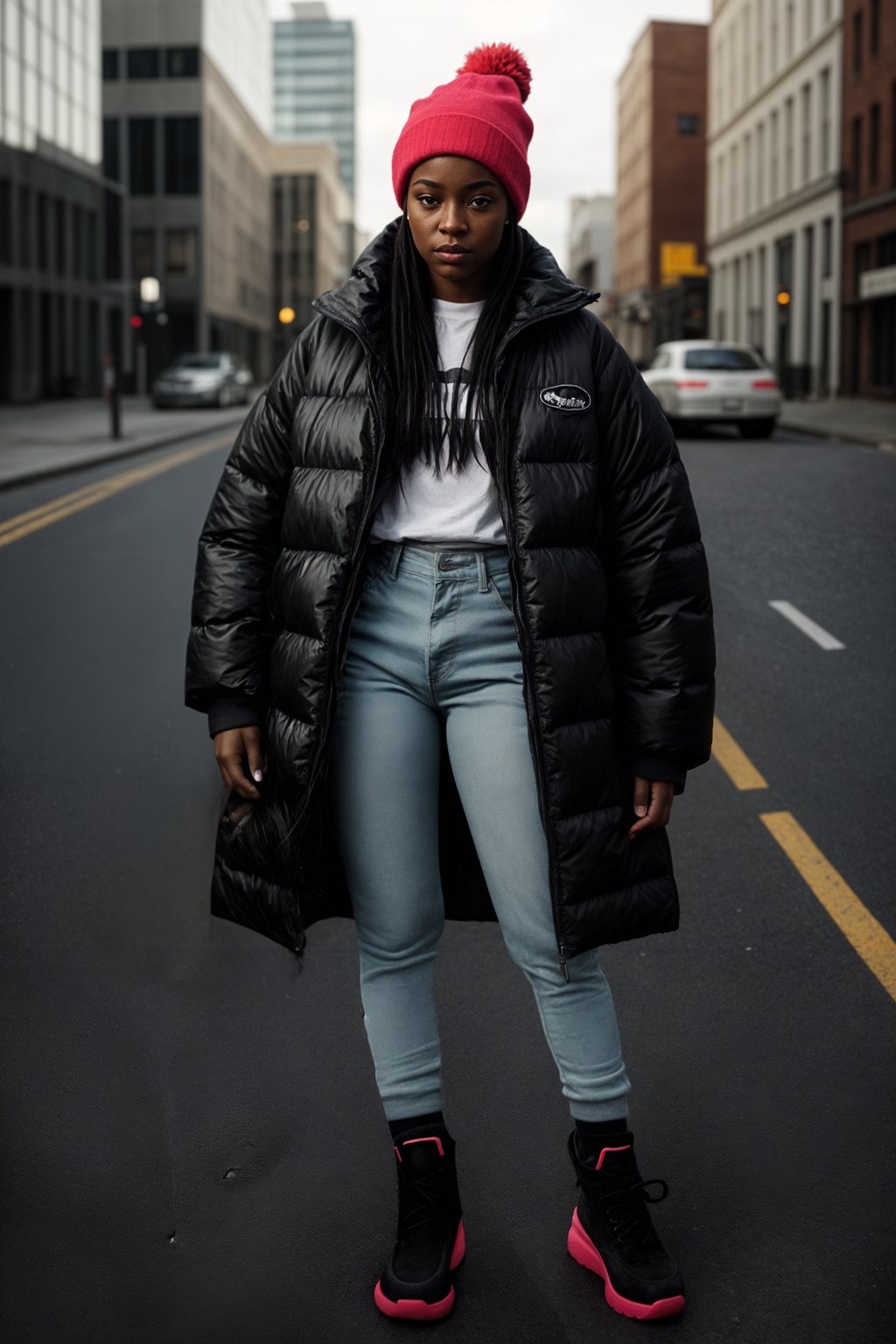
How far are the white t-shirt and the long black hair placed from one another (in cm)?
2

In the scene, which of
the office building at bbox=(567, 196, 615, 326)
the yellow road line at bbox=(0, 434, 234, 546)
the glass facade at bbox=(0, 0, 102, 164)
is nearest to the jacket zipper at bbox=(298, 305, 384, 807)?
the yellow road line at bbox=(0, 434, 234, 546)

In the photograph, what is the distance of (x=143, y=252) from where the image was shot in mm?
66000

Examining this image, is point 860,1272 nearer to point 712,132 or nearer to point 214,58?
point 712,132

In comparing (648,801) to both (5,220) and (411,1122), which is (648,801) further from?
(5,220)

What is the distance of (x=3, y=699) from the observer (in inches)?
229

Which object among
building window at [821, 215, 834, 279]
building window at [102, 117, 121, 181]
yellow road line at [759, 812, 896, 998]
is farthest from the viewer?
building window at [102, 117, 121, 181]

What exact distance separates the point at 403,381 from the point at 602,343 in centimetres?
35

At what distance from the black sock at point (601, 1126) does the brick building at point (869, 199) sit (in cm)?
3526

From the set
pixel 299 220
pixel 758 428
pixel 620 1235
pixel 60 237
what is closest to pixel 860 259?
pixel 758 428

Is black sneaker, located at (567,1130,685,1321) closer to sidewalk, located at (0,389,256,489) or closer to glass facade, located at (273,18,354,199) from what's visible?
sidewalk, located at (0,389,256,489)

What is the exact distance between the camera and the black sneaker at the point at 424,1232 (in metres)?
2.57

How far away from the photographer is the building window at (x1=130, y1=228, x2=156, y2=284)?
65.8m

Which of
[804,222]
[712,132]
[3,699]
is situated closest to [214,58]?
[712,132]

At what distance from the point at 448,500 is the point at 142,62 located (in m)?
68.4
